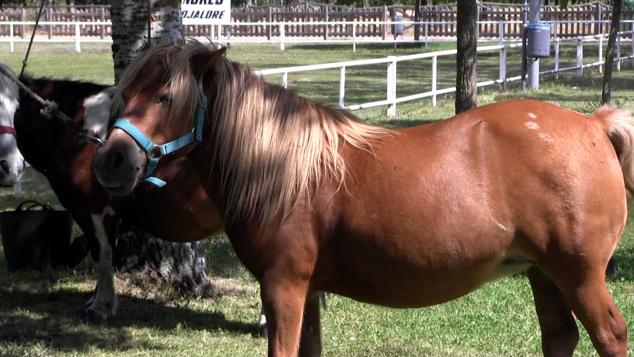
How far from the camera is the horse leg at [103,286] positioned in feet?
21.2

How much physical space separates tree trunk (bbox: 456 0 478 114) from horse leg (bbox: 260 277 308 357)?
6239 mm

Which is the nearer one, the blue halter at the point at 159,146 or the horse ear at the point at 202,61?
the blue halter at the point at 159,146

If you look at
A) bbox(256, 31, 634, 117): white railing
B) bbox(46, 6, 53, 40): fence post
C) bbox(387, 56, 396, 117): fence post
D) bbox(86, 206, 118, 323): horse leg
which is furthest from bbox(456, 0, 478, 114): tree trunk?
bbox(46, 6, 53, 40): fence post

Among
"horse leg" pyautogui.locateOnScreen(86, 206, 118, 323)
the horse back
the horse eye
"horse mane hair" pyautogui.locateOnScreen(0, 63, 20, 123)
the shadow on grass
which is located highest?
the horse eye

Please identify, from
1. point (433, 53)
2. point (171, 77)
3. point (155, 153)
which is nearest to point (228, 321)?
point (155, 153)

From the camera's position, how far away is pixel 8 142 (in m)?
5.50

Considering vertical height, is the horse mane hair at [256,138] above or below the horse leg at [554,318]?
above

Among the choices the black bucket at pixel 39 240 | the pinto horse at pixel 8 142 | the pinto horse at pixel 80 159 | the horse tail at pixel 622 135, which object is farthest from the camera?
the black bucket at pixel 39 240

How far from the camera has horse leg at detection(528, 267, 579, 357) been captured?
427 centimetres

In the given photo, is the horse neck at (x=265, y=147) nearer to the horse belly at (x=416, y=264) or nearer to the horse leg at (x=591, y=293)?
the horse belly at (x=416, y=264)

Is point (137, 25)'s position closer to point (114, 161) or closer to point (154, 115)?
point (154, 115)

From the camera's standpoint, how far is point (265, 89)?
3986mm

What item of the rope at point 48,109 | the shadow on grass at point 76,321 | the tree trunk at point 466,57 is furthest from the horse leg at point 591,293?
the tree trunk at point 466,57

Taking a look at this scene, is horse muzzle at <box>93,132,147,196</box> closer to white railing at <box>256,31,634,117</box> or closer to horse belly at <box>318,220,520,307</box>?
horse belly at <box>318,220,520,307</box>
